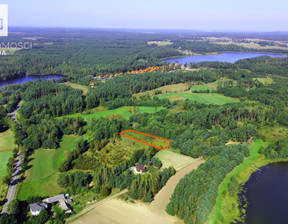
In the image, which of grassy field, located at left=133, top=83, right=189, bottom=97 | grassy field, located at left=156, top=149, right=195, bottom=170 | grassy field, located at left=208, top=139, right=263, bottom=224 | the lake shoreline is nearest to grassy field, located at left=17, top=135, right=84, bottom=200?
grassy field, located at left=156, top=149, right=195, bottom=170

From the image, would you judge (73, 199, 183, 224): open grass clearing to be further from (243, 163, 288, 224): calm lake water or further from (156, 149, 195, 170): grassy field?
(156, 149, 195, 170): grassy field

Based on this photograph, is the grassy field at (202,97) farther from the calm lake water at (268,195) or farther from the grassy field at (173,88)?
the calm lake water at (268,195)

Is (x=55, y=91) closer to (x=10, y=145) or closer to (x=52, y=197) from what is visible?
(x=10, y=145)

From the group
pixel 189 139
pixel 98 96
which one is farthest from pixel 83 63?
pixel 189 139

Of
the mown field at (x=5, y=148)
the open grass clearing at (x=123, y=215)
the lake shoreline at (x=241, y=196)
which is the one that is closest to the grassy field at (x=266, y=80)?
the lake shoreline at (x=241, y=196)

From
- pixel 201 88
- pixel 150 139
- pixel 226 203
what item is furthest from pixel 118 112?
pixel 201 88

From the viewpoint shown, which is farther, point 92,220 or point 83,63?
point 83,63
